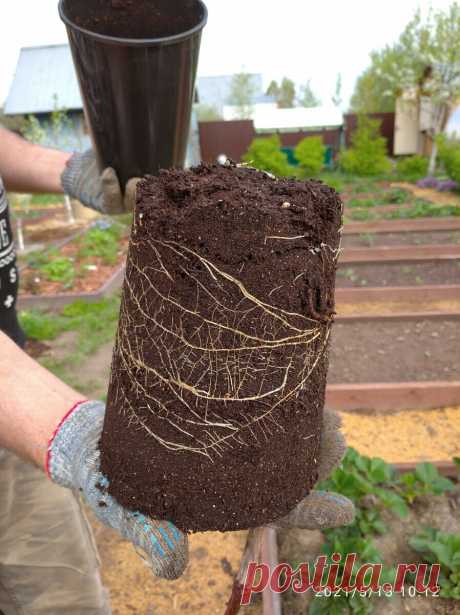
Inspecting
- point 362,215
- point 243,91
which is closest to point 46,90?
point 243,91

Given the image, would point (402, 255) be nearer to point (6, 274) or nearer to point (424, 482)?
point (424, 482)

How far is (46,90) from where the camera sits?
69.3ft

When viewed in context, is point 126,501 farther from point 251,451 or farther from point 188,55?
point 188,55

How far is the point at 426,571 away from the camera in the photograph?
6.42 ft

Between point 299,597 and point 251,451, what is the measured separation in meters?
1.36

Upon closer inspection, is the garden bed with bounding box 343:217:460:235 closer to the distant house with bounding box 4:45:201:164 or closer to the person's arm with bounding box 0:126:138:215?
the person's arm with bounding box 0:126:138:215

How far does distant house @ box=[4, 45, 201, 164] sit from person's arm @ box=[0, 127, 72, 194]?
1781 cm

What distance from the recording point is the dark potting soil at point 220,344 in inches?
33.6

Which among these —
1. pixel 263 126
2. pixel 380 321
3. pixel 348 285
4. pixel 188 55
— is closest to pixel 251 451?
pixel 188 55

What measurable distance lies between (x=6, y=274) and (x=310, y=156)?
1390cm

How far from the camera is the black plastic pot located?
147 cm

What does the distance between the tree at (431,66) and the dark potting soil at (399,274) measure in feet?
31.9

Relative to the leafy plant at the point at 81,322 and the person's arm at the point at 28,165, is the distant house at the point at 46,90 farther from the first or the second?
the person's arm at the point at 28,165

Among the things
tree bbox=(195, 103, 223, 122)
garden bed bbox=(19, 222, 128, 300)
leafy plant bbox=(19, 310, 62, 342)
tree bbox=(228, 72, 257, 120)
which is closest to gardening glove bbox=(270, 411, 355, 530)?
leafy plant bbox=(19, 310, 62, 342)
